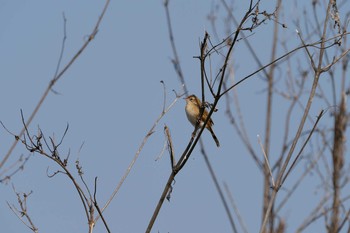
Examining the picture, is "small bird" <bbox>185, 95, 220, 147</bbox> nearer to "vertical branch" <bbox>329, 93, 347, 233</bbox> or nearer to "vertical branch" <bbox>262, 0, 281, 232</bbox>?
"vertical branch" <bbox>262, 0, 281, 232</bbox>

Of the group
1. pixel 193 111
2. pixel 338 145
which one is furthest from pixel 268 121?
pixel 193 111

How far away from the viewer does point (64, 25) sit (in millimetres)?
3854

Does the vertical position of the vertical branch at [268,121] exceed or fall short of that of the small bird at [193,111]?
it falls short

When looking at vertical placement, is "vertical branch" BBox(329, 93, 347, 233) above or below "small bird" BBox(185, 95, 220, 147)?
below

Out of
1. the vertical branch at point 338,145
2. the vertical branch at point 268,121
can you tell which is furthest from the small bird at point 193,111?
the vertical branch at point 338,145

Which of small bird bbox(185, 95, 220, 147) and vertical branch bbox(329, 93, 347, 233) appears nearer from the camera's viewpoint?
vertical branch bbox(329, 93, 347, 233)

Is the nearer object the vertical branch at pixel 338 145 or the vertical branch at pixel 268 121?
the vertical branch at pixel 268 121

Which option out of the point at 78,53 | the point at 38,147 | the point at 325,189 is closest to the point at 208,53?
the point at 78,53

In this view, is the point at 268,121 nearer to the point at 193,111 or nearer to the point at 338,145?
the point at 338,145

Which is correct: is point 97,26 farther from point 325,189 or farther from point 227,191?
point 325,189

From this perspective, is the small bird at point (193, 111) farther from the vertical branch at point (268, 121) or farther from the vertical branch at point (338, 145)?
the vertical branch at point (338, 145)

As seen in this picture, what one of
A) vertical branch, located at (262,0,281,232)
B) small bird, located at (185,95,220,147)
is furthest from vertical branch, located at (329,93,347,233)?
small bird, located at (185,95,220,147)

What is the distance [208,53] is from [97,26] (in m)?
0.79

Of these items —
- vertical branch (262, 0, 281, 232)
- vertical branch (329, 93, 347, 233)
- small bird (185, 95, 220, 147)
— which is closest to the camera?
vertical branch (262, 0, 281, 232)
